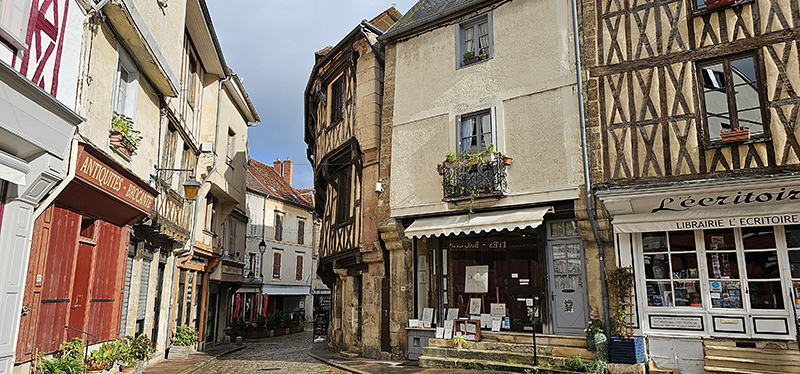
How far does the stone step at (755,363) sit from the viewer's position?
761 centimetres

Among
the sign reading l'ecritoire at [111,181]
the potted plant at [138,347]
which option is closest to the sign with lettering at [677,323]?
→ the sign reading l'ecritoire at [111,181]

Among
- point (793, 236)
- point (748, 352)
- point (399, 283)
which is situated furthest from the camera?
point (399, 283)

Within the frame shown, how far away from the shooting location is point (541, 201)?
383 inches

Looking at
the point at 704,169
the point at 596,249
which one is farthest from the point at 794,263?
the point at 596,249

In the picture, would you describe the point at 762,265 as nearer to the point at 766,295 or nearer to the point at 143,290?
the point at 766,295

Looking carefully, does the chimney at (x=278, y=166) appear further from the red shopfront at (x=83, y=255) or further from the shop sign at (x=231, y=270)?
the red shopfront at (x=83, y=255)

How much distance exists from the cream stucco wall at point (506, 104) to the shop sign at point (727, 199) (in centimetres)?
150

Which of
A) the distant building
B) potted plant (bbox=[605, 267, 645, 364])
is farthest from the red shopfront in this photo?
the distant building

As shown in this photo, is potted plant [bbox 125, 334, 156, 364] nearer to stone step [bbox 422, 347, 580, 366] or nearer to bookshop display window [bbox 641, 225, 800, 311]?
stone step [bbox 422, 347, 580, 366]

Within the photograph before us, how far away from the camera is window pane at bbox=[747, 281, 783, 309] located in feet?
26.2

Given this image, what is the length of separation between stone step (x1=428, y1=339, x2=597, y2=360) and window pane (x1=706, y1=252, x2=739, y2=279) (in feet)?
7.34

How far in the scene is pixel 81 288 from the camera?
7973mm

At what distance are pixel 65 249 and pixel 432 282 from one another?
6964 millimetres

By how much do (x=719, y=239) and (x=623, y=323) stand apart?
6.49 feet
